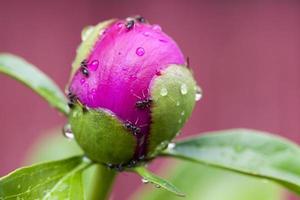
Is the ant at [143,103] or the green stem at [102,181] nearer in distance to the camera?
the ant at [143,103]

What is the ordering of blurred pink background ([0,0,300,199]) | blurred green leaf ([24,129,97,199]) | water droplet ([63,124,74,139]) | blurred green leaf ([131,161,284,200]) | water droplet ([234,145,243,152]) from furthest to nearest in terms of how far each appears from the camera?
blurred pink background ([0,0,300,199]) → blurred green leaf ([24,129,97,199]) → blurred green leaf ([131,161,284,200]) → water droplet ([234,145,243,152]) → water droplet ([63,124,74,139])

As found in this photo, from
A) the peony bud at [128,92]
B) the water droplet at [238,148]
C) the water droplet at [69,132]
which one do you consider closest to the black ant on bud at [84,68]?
the peony bud at [128,92]

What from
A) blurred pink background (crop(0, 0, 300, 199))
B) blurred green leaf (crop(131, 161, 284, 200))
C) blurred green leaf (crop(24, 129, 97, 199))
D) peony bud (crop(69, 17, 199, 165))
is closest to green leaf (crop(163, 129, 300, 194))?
peony bud (crop(69, 17, 199, 165))

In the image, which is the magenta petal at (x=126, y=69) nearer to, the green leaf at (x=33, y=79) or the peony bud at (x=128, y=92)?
the peony bud at (x=128, y=92)

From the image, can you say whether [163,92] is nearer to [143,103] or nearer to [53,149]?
[143,103]

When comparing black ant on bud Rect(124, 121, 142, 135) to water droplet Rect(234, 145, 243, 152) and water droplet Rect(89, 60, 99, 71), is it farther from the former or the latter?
water droplet Rect(234, 145, 243, 152)

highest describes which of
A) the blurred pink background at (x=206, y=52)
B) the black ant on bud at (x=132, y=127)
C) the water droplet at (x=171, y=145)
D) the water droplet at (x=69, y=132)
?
the black ant on bud at (x=132, y=127)
